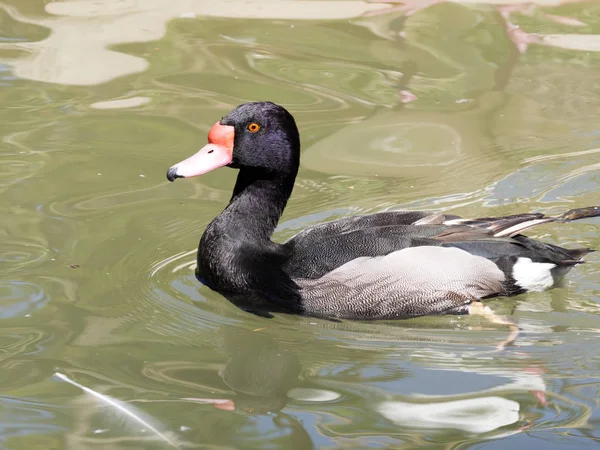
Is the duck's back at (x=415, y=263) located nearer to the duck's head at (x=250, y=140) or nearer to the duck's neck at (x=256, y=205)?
the duck's neck at (x=256, y=205)

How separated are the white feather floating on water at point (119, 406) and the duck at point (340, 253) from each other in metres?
1.19

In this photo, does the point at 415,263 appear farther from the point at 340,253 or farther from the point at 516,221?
the point at 516,221

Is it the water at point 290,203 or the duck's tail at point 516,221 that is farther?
the duck's tail at point 516,221

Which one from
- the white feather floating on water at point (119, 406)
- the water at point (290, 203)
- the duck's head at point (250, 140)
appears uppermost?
the duck's head at point (250, 140)

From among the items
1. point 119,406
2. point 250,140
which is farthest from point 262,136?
point 119,406

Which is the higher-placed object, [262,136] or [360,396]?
[262,136]

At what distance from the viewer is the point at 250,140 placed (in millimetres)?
5910

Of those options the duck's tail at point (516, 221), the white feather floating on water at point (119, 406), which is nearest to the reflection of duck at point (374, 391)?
the white feather floating on water at point (119, 406)

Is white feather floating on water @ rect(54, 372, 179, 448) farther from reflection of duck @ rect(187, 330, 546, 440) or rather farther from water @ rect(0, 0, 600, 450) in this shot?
reflection of duck @ rect(187, 330, 546, 440)

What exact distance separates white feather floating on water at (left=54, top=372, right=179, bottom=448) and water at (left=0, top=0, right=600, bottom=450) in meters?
0.02

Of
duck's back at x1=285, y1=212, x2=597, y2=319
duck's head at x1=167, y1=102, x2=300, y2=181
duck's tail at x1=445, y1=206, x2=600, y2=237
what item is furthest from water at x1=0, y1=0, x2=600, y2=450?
duck's head at x1=167, y1=102, x2=300, y2=181

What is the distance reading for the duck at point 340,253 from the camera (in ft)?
18.7

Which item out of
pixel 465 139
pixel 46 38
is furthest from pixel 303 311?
pixel 46 38

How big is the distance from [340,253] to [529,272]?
43.4 inches
